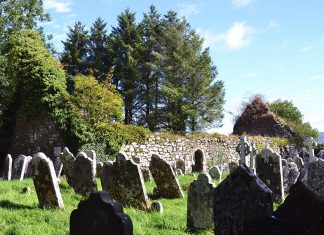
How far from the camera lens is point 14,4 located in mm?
28797

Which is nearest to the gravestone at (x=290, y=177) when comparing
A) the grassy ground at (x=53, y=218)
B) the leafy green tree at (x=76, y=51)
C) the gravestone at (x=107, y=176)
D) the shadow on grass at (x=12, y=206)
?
the grassy ground at (x=53, y=218)

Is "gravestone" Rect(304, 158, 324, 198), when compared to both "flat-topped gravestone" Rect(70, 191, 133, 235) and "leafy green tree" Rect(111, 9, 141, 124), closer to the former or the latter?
"flat-topped gravestone" Rect(70, 191, 133, 235)

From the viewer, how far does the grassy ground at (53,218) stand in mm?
7211


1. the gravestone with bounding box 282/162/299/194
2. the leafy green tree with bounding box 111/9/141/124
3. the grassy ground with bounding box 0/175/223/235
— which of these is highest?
the leafy green tree with bounding box 111/9/141/124

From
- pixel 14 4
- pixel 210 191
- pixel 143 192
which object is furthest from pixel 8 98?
pixel 210 191

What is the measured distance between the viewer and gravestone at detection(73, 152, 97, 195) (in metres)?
10.6

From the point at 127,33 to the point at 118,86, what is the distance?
5.54 meters

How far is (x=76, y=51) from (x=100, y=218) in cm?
4485

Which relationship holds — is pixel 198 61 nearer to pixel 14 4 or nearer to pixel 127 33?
pixel 127 33

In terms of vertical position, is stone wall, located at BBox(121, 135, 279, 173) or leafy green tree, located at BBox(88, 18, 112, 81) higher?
leafy green tree, located at BBox(88, 18, 112, 81)

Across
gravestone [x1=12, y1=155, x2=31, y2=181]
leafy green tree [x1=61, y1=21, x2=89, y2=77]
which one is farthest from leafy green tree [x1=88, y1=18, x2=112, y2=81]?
gravestone [x1=12, y1=155, x2=31, y2=181]

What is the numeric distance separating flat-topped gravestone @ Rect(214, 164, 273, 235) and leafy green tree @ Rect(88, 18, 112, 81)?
128 ft

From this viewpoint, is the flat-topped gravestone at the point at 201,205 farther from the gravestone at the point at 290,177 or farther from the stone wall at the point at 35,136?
the stone wall at the point at 35,136

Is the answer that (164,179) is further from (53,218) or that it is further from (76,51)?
(76,51)
